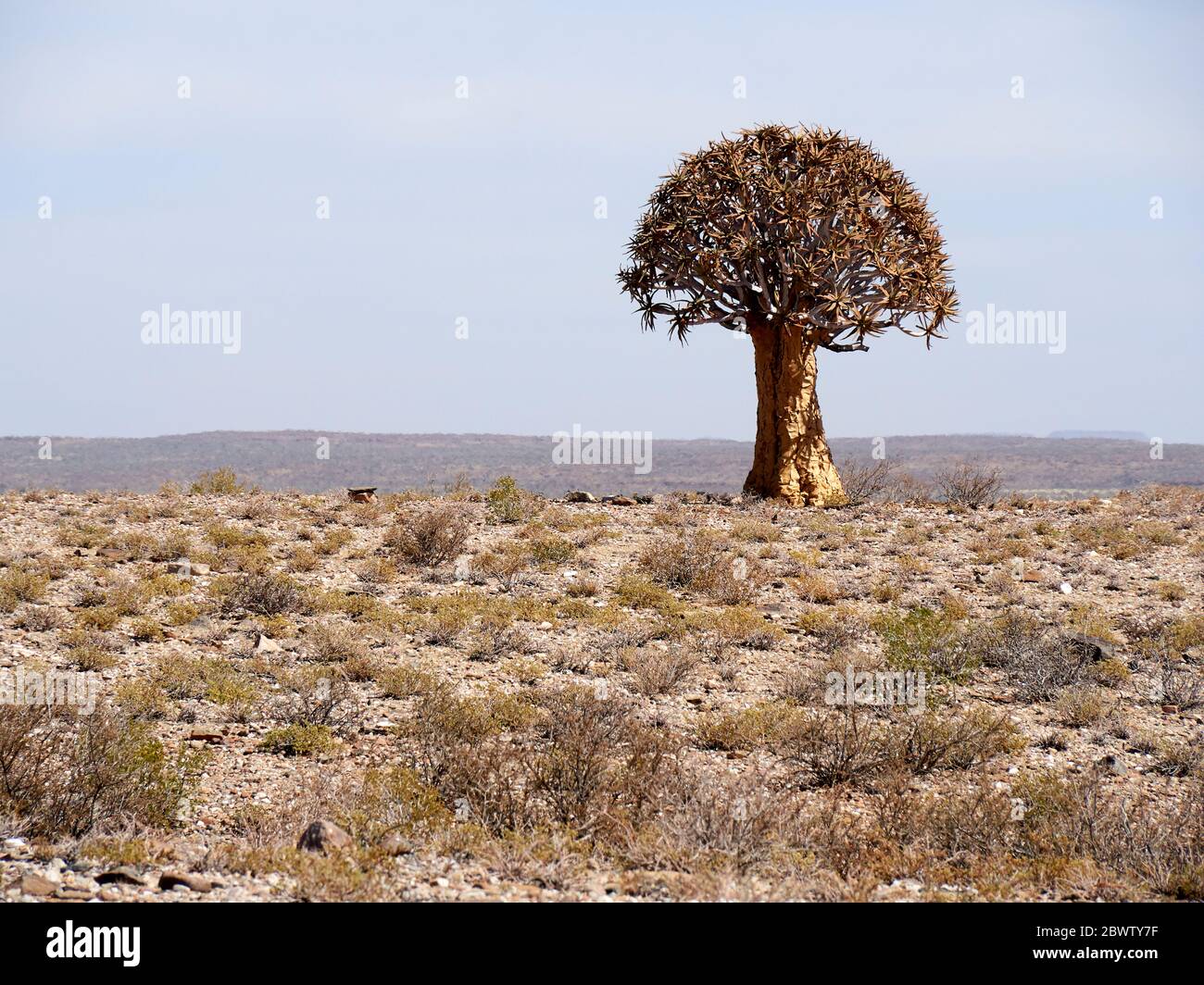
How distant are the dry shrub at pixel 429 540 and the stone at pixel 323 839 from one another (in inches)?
310

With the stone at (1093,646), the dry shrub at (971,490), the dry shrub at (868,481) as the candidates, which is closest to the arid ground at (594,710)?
the stone at (1093,646)

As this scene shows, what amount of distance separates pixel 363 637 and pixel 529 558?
3.72 meters

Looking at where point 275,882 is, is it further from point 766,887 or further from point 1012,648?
point 1012,648

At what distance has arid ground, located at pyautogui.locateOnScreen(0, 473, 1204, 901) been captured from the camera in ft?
17.4

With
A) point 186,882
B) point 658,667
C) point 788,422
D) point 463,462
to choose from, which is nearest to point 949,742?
point 658,667

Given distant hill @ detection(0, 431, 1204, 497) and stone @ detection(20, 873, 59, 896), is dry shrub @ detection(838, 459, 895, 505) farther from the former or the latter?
distant hill @ detection(0, 431, 1204, 497)

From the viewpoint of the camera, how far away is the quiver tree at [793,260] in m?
17.2

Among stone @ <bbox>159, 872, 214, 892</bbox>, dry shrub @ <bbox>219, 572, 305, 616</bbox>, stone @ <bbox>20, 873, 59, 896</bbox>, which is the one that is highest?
dry shrub @ <bbox>219, 572, 305, 616</bbox>

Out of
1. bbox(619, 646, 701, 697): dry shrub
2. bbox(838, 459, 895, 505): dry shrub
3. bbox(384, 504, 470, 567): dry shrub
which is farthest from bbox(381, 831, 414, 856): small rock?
bbox(838, 459, 895, 505): dry shrub

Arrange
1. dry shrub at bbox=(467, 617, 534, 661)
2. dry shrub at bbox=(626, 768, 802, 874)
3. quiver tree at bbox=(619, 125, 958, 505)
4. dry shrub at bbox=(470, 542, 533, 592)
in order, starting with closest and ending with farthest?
1. dry shrub at bbox=(626, 768, 802, 874)
2. dry shrub at bbox=(467, 617, 534, 661)
3. dry shrub at bbox=(470, 542, 533, 592)
4. quiver tree at bbox=(619, 125, 958, 505)

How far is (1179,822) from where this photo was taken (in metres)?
5.82

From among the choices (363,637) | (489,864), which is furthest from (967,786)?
(363,637)

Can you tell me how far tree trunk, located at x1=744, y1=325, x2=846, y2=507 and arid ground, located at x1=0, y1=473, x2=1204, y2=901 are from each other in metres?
2.06

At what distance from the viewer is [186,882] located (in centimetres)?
487
